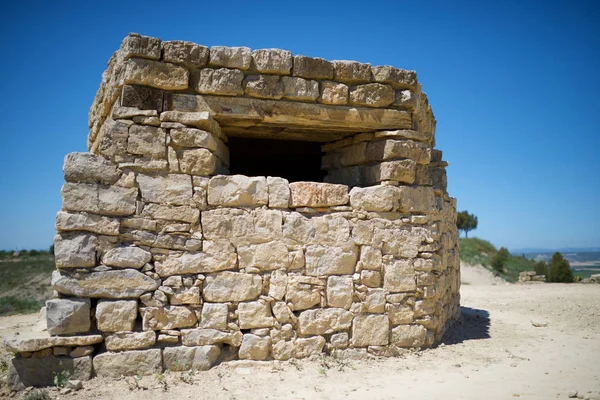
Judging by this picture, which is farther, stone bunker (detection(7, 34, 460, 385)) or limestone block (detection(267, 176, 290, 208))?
limestone block (detection(267, 176, 290, 208))

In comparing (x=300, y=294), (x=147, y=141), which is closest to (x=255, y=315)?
(x=300, y=294)

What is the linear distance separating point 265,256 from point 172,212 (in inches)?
42.3

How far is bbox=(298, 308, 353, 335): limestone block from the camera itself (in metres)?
4.54

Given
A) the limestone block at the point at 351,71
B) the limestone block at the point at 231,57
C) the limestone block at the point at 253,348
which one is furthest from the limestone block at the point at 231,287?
the limestone block at the point at 351,71

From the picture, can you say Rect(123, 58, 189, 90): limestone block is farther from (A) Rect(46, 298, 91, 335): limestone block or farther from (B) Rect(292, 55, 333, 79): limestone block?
(A) Rect(46, 298, 91, 335): limestone block

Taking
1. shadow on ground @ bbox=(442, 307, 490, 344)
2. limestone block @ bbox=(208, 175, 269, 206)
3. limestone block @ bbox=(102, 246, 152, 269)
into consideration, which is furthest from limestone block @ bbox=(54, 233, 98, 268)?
shadow on ground @ bbox=(442, 307, 490, 344)

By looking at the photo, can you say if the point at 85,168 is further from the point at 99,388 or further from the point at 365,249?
the point at 365,249

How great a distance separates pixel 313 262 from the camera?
4641 millimetres

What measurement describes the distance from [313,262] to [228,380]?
1.47 m

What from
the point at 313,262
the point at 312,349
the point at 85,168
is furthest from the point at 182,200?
the point at 312,349

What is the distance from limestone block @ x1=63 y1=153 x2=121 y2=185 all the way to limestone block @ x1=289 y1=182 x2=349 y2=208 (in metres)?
1.86

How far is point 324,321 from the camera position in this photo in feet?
15.1

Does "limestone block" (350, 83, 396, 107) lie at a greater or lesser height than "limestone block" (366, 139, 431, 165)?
greater

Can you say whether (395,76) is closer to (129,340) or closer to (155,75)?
(155,75)
